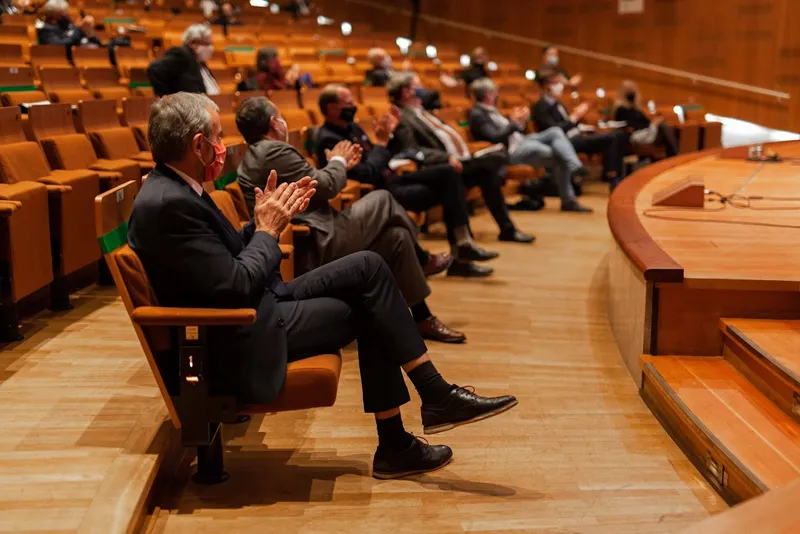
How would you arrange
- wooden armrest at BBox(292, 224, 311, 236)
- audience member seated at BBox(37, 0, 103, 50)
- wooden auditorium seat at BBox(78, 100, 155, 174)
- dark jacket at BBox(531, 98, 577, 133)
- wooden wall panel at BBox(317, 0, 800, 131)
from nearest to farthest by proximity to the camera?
wooden armrest at BBox(292, 224, 311, 236), wooden auditorium seat at BBox(78, 100, 155, 174), dark jacket at BBox(531, 98, 577, 133), audience member seated at BBox(37, 0, 103, 50), wooden wall panel at BBox(317, 0, 800, 131)

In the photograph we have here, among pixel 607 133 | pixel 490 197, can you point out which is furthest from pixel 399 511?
pixel 607 133

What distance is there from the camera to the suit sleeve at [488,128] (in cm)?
289

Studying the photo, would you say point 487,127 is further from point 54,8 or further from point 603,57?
point 603,57

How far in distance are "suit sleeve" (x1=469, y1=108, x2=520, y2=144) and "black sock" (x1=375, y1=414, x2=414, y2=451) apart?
1881 millimetres

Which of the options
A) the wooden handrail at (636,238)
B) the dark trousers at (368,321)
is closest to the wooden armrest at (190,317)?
the dark trousers at (368,321)

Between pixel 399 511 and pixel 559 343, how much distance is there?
73 centimetres

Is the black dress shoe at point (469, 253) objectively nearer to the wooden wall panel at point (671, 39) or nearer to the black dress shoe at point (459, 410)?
the black dress shoe at point (459, 410)

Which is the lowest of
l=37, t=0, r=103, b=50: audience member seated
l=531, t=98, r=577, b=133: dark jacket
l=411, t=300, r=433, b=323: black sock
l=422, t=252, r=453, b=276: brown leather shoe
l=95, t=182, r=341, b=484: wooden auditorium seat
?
l=411, t=300, r=433, b=323: black sock

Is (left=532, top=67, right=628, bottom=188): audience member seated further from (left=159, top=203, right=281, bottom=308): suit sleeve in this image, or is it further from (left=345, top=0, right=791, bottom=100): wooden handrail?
(left=159, top=203, right=281, bottom=308): suit sleeve

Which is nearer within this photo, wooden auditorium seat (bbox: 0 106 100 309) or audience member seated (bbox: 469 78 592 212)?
wooden auditorium seat (bbox: 0 106 100 309)

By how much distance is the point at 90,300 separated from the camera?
1786 mm

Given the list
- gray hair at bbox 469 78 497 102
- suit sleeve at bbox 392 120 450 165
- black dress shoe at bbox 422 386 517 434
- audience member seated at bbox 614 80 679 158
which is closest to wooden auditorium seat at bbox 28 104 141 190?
suit sleeve at bbox 392 120 450 165

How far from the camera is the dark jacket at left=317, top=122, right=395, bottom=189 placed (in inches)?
73.0

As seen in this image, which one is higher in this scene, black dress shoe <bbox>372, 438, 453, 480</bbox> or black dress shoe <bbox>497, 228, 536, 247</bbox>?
black dress shoe <bbox>497, 228, 536, 247</bbox>
